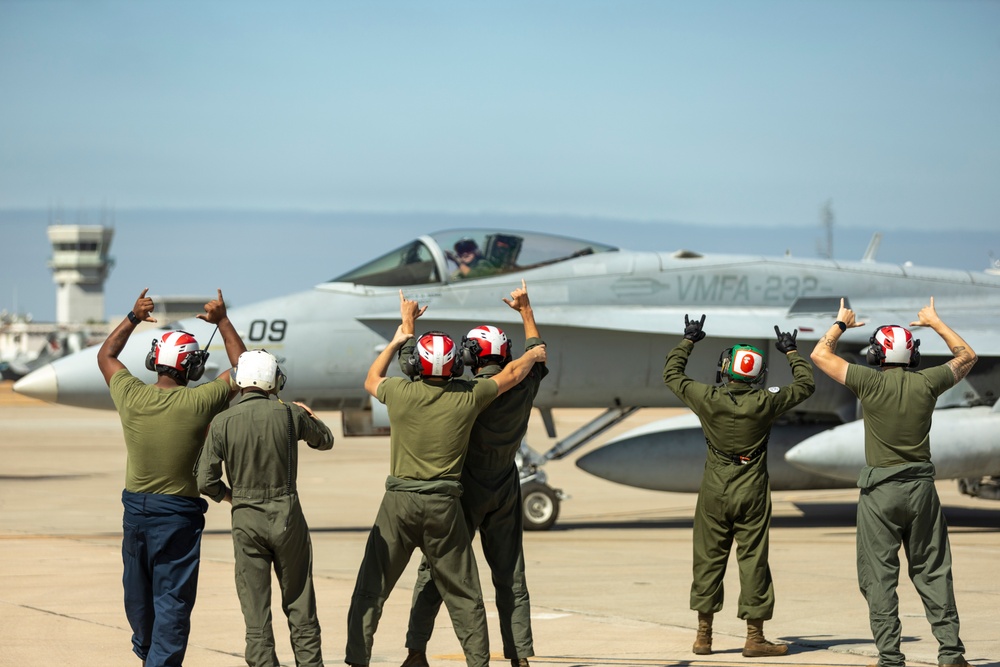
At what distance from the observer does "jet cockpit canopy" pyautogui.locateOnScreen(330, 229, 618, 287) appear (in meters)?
14.5

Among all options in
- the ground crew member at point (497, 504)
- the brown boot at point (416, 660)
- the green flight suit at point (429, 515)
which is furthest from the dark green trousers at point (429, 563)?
the brown boot at point (416, 660)

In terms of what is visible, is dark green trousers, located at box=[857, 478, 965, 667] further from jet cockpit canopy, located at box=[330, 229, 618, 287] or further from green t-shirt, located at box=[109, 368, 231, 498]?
jet cockpit canopy, located at box=[330, 229, 618, 287]

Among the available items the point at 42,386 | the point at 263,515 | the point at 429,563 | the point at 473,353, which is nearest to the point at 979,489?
the point at 42,386

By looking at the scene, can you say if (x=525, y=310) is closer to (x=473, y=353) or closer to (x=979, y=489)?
(x=473, y=353)

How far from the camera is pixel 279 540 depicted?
20.3ft

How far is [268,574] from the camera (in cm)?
629

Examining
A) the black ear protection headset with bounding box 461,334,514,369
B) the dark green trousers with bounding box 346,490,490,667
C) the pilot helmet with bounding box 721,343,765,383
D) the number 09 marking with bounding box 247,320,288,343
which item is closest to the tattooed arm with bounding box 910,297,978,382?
the pilot helmet with bounding box 721,343,765,383

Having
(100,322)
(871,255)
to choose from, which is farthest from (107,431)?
(100,322)

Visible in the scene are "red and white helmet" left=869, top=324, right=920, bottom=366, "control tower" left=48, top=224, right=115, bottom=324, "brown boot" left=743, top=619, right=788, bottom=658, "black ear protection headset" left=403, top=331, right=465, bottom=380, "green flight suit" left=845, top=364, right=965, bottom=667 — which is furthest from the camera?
"control tower" left=48, top=224, right=115, bottom=324

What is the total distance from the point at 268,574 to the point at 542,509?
Result: 8.64 metres

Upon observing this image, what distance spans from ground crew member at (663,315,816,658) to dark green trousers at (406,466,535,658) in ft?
4.15

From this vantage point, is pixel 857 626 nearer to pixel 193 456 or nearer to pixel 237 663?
pixel 237 663

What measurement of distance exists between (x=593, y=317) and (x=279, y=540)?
8657 millimetres

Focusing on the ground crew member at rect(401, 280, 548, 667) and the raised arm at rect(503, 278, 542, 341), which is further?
the raised arm at rect(503, 278, 542, 341)
